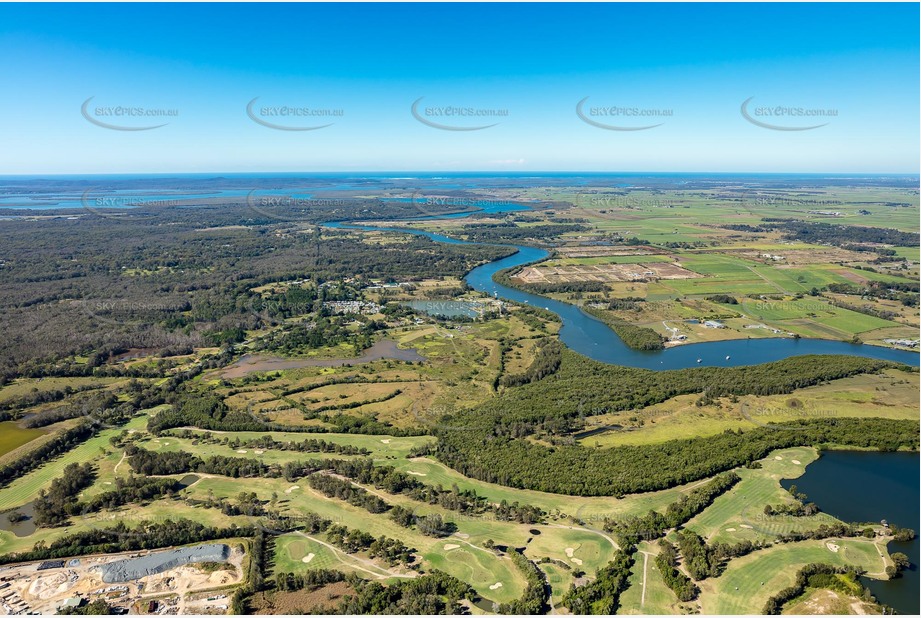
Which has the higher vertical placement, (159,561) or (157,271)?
(157,271)

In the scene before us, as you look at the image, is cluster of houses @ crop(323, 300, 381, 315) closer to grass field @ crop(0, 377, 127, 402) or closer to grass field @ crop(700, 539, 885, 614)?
grass field @ crop(0, 377, 127, 402)

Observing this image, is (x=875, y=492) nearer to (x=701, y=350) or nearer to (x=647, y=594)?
(x=647, y=594)

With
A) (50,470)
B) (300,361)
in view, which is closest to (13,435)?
(50,470)

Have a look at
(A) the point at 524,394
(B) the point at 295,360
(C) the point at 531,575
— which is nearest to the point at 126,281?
(B) the point at 295,360

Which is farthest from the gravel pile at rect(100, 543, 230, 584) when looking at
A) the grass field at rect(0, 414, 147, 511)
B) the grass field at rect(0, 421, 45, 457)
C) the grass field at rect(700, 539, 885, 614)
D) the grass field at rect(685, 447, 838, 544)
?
the grass field at rect(685, 447, 838, 544)

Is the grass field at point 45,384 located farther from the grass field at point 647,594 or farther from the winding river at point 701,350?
the grass field at point 647,594

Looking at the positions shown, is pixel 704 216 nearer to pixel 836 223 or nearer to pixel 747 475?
pixel 836 223
